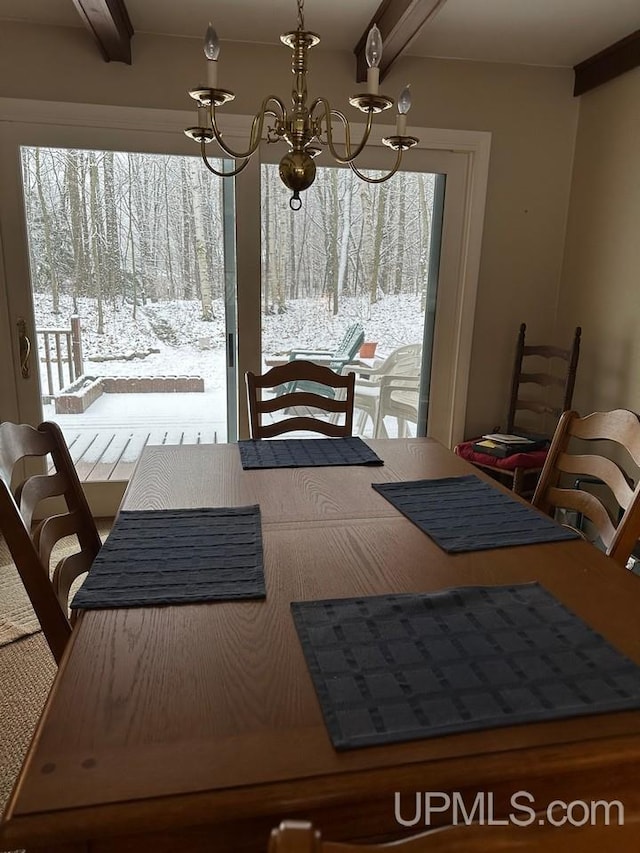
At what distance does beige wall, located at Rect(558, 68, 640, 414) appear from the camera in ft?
9.09

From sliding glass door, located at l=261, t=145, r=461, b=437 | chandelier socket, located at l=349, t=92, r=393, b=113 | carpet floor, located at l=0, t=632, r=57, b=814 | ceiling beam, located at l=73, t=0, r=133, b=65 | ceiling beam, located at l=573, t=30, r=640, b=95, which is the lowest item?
carpet floor, located at l=0, t=632, r=57, b=814

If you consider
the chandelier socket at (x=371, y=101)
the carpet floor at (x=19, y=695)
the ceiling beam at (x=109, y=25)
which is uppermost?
the ceiling beam at (x=109, y=25)

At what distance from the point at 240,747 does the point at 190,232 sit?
2.75m

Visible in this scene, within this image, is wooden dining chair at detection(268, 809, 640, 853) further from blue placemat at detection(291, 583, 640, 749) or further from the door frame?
the door frame

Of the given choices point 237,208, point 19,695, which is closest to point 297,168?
point 237,208

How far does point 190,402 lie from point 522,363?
6.11 ft

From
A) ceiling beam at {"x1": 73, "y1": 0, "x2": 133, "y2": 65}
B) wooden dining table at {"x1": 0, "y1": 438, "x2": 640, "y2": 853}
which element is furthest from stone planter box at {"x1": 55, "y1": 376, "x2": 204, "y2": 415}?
wooden dining table at {"x1": 0, "y1": 438, "x2": 640, "y2": 853}

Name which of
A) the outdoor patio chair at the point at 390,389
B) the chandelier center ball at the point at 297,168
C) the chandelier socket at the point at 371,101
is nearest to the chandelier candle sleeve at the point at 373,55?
the chandelier socket at the point at 371,101

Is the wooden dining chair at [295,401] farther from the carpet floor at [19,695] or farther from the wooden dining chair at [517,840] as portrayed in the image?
the wooden dining chair at [517,840]

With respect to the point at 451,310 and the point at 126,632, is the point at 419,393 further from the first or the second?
the point at 126,632

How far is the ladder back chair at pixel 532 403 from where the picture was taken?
2.88 meters

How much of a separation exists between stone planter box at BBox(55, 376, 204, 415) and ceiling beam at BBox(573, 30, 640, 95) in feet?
8.09

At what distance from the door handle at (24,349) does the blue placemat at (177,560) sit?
1.88m

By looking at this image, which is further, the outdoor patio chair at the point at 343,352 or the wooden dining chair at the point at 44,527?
the outdoor patio chair at the point at 343,352
